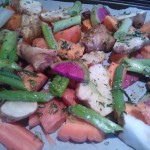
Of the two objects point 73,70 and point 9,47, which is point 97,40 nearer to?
point 73,70

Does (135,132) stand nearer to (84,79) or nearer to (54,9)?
(84,79)

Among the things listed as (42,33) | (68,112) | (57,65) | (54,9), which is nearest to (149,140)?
(68,112)

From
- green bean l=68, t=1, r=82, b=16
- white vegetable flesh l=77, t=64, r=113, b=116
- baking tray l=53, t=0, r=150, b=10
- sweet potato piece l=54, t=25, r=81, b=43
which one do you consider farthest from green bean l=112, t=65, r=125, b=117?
baking tray l=53, t=0, r=150, b=10

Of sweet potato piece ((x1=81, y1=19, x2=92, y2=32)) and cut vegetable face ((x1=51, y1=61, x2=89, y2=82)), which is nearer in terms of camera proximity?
cut vegetable face ((x1=51, y1=61, x2=89, y2=82))

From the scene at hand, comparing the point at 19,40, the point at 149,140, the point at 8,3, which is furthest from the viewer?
the point at 8,3

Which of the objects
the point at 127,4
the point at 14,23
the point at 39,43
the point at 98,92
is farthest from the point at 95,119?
the point at 127,4

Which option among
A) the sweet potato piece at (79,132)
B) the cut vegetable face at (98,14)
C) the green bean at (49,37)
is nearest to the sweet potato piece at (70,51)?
the green bean at (49,37)

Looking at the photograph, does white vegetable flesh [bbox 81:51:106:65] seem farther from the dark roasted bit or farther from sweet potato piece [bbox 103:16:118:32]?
sweet potato piece [bbox 103:16:118:32]
